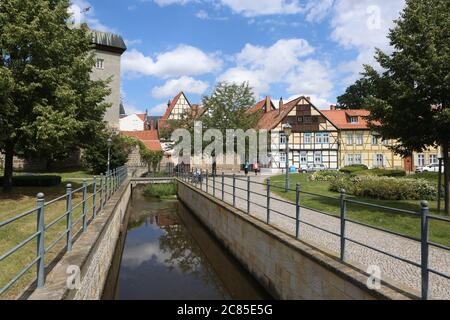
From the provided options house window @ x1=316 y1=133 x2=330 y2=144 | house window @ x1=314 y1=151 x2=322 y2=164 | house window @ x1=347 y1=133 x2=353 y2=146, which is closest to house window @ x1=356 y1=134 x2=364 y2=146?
house window @ x1=347 y1=133 x2=353 y2=146

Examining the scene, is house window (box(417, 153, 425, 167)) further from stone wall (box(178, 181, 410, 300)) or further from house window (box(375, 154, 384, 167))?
stone wall (box(178, 181, 410, 300))

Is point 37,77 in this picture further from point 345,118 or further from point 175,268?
point 345,118

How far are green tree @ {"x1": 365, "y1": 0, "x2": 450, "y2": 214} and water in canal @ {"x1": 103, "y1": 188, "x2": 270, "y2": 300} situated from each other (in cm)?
614

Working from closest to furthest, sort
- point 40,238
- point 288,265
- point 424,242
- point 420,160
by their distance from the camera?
1. point 424,242
2. point 40,238
3. point 288,265
4. point 420,160

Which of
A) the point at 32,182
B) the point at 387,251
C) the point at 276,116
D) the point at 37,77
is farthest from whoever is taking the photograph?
the point at 276,116

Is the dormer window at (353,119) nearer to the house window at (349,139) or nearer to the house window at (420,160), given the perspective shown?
the house window at (349,139)

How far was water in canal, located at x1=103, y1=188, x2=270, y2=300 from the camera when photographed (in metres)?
8.39

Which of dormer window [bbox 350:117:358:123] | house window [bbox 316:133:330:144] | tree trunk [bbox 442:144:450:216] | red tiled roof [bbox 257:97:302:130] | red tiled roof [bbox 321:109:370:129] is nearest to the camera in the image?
tree trunk [bbox 442:144:450:216]

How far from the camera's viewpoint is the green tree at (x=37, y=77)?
1232cm

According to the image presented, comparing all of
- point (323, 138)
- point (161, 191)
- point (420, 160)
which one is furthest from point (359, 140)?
point (161, 191)

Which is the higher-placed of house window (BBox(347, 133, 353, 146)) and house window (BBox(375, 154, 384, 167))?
house window (BBox(347, 133, 353, 146))

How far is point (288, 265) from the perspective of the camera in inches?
264

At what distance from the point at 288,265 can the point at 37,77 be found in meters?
11.0

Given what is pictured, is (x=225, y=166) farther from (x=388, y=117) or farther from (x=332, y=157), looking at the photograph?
(x=388, y=117)
